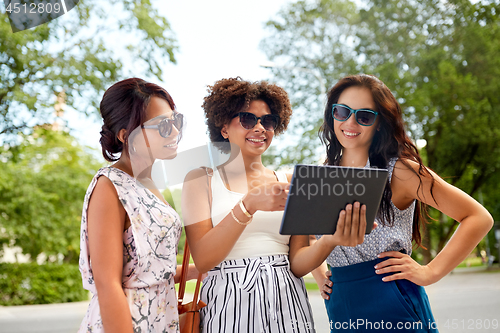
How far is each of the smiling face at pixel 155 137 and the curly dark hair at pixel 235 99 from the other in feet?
1.21

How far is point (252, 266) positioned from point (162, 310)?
0.44 metres

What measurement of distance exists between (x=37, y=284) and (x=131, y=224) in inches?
594

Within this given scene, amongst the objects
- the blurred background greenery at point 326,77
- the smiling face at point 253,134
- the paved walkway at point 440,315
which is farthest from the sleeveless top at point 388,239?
the blurred background greenery at point 326,77

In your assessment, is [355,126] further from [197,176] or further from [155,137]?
[155,137]

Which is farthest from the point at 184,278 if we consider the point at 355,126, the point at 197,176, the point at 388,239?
the point at 355,126

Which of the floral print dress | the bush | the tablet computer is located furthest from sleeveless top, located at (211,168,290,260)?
the bush

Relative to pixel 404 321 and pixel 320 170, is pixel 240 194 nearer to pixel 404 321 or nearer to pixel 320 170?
pixel 320 170

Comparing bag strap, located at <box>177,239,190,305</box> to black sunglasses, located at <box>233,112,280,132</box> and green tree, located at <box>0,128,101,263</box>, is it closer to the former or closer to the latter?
black sunglasses, located at <box>233,112,280,132</box>

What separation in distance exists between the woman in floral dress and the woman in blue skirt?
0.80m

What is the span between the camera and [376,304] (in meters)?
1.93

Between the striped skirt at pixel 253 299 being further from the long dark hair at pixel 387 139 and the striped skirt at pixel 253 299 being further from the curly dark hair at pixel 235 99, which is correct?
the curly dark hair at pixel 235 99

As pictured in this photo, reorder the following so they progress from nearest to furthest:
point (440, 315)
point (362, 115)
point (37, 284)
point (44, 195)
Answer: point (362, 115), point (440, 315), point (44, 195), point (37, 284)


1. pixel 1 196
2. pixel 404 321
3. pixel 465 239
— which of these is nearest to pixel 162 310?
pixel 404 321

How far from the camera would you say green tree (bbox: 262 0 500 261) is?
13.1 meters
